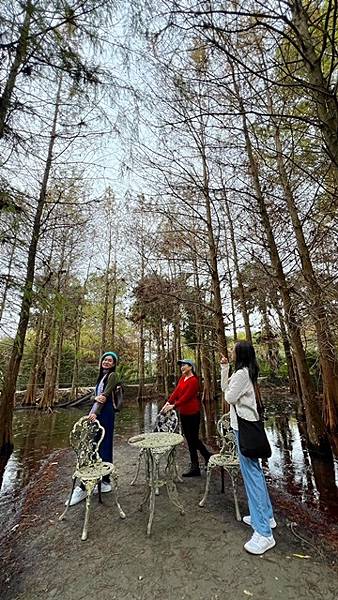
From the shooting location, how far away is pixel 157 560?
2.23m

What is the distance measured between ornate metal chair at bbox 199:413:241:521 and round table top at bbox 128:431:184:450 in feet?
1.32

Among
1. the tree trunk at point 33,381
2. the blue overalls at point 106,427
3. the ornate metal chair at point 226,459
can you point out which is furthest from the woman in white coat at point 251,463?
the tree trunk at point 33,381

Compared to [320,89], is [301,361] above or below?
below

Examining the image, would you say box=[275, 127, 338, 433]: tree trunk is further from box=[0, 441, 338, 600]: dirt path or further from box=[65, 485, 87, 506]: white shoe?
box=[65, 485, 87, 506]: white shoe

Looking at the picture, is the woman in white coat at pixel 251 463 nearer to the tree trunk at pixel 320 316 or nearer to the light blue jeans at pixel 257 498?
the light blue jeans at pixel 257 498

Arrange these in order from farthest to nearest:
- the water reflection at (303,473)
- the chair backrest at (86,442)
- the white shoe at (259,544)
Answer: the water reflection at (303,473) < the chair backrest at (86,442) < the white shoe at (259,544)

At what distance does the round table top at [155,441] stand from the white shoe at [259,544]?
97 cm

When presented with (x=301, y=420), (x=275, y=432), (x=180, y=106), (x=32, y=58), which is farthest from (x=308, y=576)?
(x=301, y=420)

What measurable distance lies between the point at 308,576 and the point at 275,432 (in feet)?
19.7

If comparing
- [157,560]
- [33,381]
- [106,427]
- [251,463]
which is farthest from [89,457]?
[33,381]

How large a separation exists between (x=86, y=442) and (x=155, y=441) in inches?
28.2

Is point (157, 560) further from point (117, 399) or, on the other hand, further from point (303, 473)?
point (303, 473)

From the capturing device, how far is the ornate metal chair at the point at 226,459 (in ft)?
9.54

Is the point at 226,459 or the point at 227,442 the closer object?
the point at 226,459
